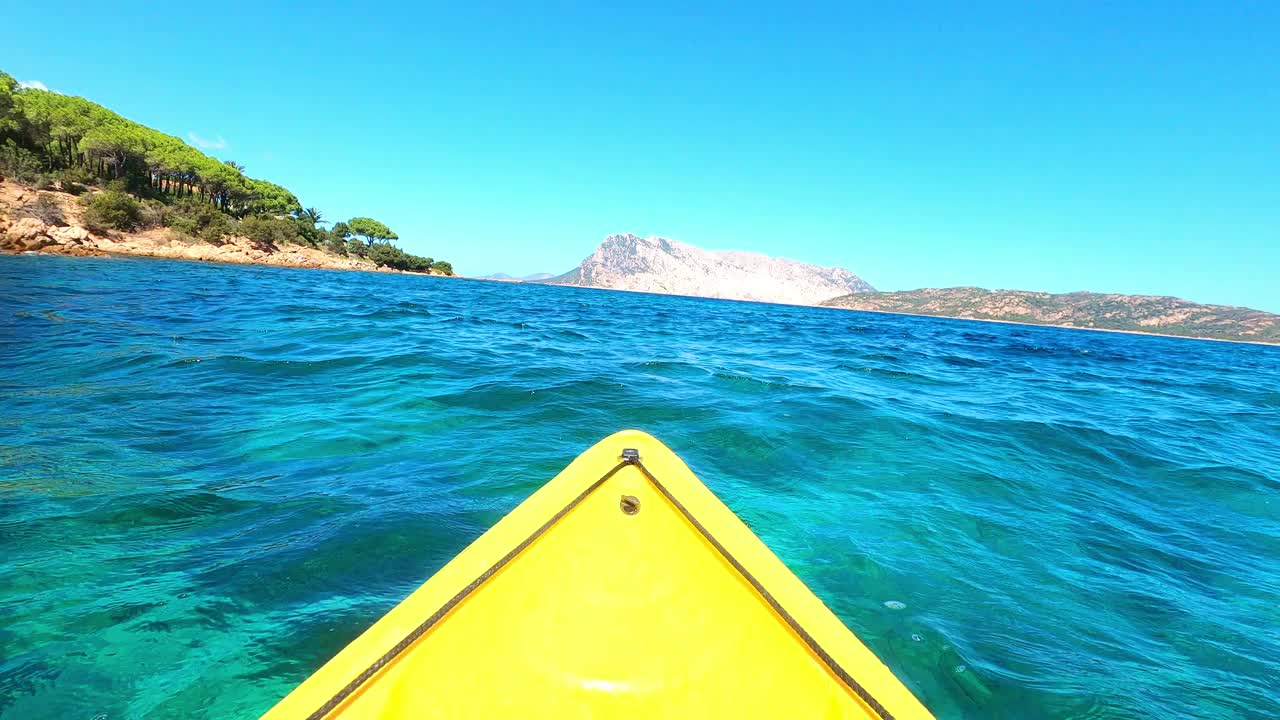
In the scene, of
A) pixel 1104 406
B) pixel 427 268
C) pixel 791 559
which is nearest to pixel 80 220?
pixel 427 268

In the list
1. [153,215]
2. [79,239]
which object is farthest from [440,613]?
[153,215]

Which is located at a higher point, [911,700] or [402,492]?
[911,700]

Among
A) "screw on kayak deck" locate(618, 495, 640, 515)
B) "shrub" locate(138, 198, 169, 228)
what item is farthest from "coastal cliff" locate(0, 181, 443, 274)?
"screw on kayak deck" locate(618, 495, 640, 515)

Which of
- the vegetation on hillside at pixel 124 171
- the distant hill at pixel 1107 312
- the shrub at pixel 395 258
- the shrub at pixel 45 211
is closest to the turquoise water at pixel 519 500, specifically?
the shrub at pixel 45 211

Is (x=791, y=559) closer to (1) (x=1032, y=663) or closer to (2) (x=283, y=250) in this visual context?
(1) (x=1032, y=663)

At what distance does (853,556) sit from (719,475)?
1.74 meters

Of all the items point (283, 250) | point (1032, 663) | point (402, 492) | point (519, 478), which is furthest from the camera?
point (283, 250)

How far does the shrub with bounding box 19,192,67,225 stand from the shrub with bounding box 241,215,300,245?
50.3 ft

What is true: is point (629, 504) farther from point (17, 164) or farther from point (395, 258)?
point (395, 258)

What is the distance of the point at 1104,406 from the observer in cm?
1116

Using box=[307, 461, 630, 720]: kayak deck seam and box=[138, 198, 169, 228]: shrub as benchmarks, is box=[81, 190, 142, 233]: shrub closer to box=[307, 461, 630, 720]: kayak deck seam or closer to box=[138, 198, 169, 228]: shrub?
box=[138, 198, 169, 228]: shrub

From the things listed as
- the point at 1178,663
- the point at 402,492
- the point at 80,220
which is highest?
the point at 80,220

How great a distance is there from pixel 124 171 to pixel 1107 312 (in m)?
159

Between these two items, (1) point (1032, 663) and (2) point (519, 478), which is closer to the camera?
(1) point (1032, 663)
